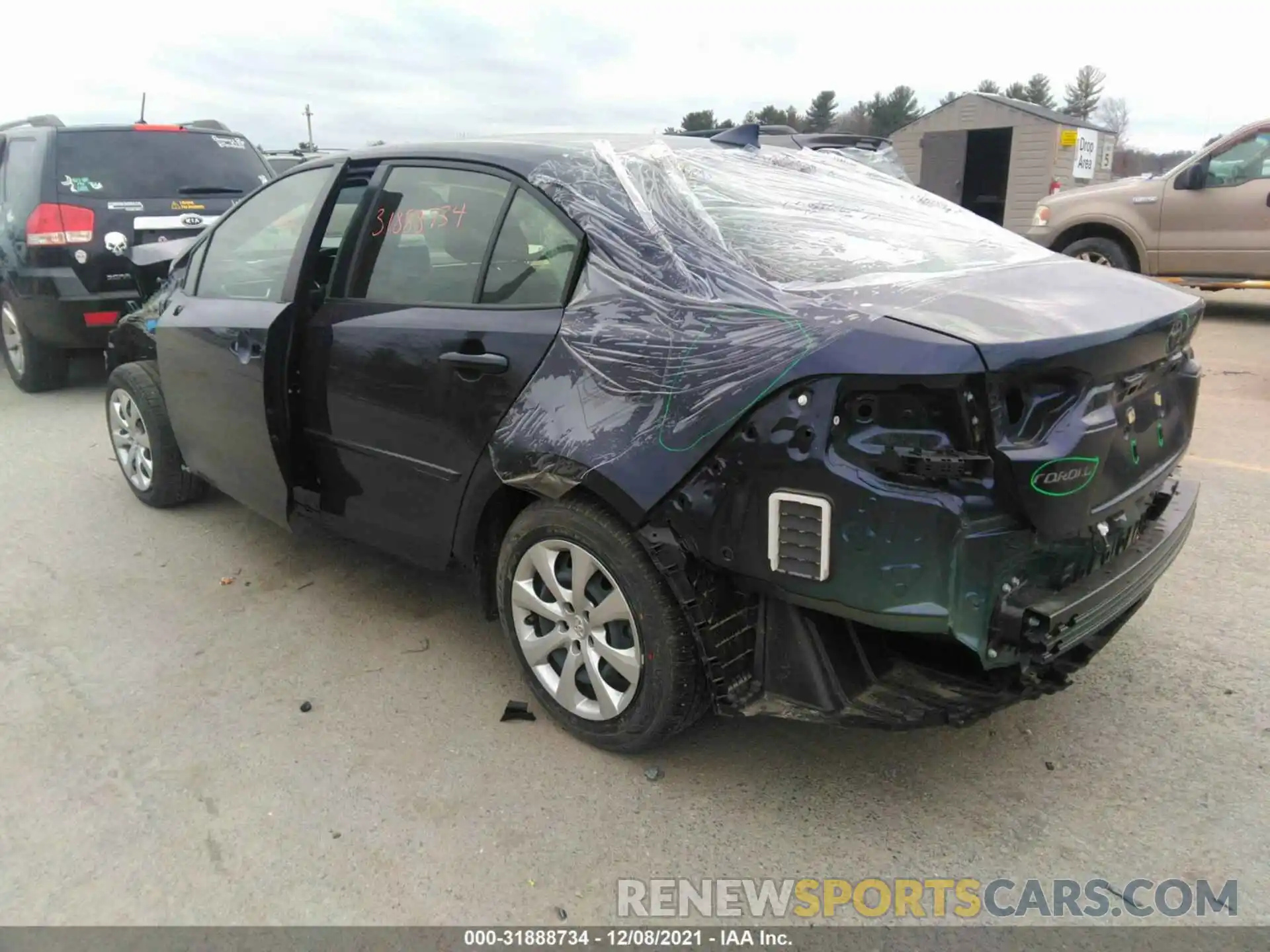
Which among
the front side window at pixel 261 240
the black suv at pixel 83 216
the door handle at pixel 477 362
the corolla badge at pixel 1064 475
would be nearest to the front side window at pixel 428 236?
the door handle at pixel 477 362

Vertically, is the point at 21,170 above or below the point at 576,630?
above

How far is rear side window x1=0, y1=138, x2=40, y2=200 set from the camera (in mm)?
6902

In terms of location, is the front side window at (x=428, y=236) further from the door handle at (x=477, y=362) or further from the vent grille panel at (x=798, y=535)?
the vent grille panel at (x=798, y=535)

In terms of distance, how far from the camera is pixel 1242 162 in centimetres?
893

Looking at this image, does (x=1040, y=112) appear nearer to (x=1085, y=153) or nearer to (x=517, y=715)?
(x=1085, y=153)

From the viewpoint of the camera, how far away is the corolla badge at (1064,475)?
2025 mm

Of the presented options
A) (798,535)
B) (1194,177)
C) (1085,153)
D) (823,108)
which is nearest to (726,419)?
(798,535)

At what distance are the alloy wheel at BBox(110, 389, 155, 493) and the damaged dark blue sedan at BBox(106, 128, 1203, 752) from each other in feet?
5.20

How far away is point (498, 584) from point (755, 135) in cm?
192

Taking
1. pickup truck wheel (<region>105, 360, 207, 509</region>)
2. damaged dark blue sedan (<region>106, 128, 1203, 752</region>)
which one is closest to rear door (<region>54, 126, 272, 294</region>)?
pickup truck wheel (<region>105, 360, 207, 509</region>)

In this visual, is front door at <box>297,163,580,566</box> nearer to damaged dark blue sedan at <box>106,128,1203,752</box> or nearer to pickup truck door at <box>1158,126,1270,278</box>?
damaged dark blue sedan at <box>106,128,1203,752</box>

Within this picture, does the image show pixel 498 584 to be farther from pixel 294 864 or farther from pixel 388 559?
pixel 388 559

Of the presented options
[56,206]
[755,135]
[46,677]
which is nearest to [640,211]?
[755,135]

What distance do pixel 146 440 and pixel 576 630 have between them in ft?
10.3
